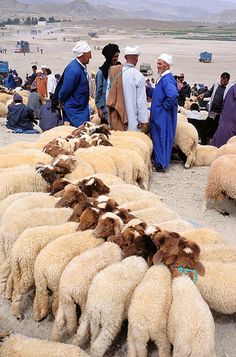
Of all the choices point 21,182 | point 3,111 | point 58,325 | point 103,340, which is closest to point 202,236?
point 103,340

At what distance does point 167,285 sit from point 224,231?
278cm

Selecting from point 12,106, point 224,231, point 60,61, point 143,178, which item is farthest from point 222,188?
point 60,61

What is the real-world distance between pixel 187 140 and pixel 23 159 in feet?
12.2

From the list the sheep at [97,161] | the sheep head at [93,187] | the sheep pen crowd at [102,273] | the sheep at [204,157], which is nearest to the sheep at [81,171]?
the sheep at [97,161]

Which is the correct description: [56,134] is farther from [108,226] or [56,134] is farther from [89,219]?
[108,226]

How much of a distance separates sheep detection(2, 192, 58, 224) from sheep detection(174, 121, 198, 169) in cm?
440

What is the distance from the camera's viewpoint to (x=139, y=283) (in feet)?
13.4

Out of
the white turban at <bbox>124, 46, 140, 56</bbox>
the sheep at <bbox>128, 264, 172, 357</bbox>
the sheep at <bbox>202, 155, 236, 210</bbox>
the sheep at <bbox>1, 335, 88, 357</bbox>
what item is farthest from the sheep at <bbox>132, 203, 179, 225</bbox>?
the white turban at <bbox>124, 46, 140, 56</bbox>

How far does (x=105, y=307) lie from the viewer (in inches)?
152

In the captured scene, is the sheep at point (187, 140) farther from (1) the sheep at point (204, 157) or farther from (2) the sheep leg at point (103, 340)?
(2) the sheep leg at point (103, 340)

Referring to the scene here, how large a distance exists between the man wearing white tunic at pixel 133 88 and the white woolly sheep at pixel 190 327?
541cm

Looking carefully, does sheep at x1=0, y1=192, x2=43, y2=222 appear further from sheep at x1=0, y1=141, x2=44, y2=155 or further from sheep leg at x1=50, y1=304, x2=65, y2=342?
sheep at x1=0, y1=141, x2=44, y2=155

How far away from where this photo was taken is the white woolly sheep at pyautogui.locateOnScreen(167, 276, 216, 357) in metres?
3.55

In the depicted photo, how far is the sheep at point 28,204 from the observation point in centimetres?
512
